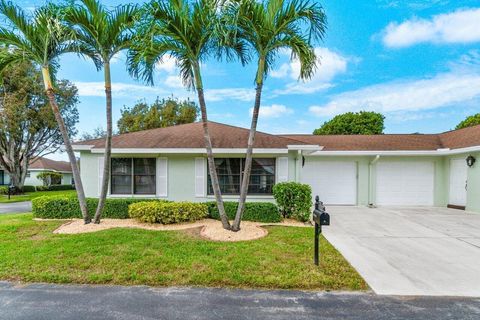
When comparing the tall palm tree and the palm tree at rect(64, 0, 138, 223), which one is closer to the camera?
the tall palm tree

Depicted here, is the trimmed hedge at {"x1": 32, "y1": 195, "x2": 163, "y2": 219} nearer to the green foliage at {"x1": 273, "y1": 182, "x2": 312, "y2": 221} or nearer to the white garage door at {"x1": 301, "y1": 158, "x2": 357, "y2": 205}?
the green foliage at {"x1": 273, "y1": 182, "x2": 312, "y2": 221}

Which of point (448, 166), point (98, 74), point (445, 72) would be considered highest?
point (445, 72)

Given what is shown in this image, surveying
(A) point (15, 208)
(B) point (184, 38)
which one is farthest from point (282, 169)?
(A) point (15, 208)

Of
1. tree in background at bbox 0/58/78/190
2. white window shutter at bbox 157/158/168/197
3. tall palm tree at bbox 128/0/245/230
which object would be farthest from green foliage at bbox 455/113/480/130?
tree in background at bbox 0/58/78/190

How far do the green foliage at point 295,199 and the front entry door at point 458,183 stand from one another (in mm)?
7871

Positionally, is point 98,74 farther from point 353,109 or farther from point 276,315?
point 353,109

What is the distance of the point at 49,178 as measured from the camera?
2903 cm

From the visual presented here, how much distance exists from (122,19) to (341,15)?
8.39 m

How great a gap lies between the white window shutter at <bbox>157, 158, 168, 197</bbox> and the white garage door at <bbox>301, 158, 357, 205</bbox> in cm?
653

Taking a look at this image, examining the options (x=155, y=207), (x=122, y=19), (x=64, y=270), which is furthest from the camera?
(x=155, y=207)

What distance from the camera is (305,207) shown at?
320 inches

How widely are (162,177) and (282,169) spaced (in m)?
4.77

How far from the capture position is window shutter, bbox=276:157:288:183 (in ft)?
31.4

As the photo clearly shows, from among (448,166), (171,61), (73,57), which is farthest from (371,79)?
(73,57)
